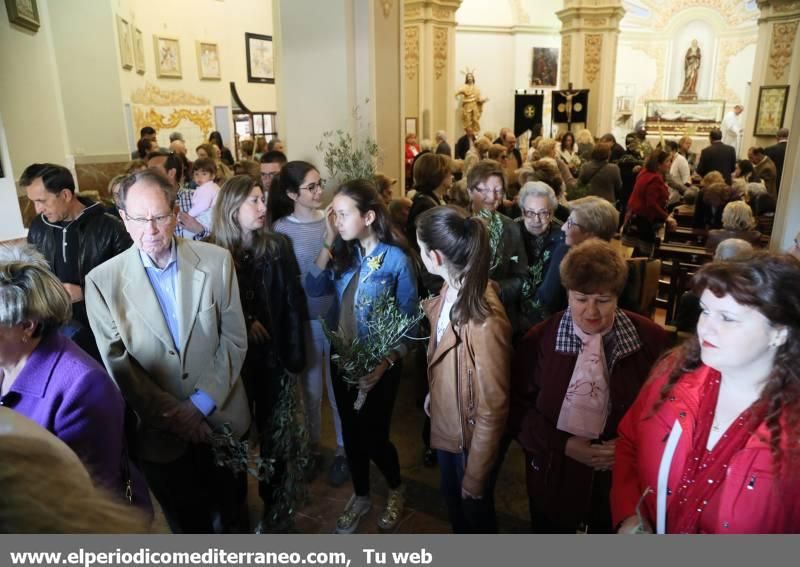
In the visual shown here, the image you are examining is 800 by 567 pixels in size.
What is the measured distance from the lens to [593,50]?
553 inches

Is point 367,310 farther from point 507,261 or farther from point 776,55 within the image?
point 776,55

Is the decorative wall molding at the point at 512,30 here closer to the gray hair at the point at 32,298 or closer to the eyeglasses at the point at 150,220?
the eyeglasses at the point at 150,220

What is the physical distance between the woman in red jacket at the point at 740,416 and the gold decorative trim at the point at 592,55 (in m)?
14.5

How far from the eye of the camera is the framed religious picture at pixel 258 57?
37.6 ft

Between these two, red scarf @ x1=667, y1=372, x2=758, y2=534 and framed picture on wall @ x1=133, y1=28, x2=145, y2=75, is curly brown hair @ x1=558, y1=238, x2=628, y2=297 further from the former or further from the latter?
framed picture on wall @ x1=133, y1=28, x2=145, y2=75

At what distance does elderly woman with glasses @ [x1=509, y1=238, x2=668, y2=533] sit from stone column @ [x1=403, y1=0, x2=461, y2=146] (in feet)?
36.9

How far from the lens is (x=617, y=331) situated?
74.9 inches

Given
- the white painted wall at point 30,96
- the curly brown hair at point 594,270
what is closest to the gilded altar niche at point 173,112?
the white painted wall at point 30,96

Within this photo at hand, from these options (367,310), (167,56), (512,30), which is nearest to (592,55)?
(512,30)

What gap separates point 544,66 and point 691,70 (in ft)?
18.8

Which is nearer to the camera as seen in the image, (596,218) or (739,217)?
(596,218)

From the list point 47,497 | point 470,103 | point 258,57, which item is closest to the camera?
point 47,497

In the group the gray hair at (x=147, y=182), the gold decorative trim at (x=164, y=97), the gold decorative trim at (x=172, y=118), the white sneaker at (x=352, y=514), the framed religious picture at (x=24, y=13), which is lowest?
the white sneaker at (x=352, y=514)
